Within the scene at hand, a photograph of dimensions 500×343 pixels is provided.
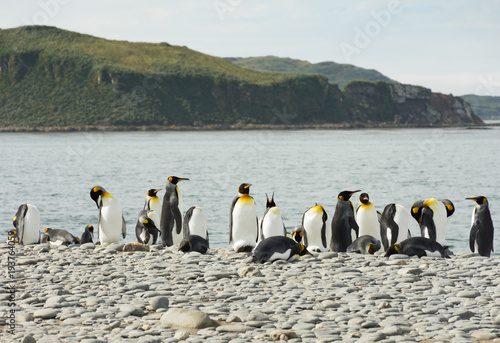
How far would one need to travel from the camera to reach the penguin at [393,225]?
402 inches

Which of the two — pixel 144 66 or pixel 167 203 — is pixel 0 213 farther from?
pixel 144 66

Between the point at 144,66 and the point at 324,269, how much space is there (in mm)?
140991

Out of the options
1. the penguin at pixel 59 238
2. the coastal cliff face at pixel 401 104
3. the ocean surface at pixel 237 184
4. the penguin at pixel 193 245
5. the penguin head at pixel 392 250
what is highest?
the coastal cliff face at pixel 401 104

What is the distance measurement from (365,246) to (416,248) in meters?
0.78

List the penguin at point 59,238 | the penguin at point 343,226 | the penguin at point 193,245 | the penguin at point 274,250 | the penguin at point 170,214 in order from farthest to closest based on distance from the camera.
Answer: the penguin at point 59,238, the penguin at point 170,214, the penguin at point 343,226, the penguin at point 193,245, the penguin at point 274,250

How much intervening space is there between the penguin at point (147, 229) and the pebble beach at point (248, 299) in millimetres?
1769

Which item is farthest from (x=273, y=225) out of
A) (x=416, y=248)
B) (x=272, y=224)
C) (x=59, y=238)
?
(x=59, y=238)

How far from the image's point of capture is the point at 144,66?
14438 cm

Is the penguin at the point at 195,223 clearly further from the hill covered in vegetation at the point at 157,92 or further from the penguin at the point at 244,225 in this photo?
the hill covered in vegetation at the point at 157,92

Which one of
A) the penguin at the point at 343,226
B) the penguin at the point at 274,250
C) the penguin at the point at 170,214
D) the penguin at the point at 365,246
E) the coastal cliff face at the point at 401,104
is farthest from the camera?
the coastal cliff face at the point at 401,104

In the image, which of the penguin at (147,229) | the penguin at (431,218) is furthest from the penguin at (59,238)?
the penguin at (431,218)

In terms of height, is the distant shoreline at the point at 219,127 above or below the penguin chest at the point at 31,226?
above

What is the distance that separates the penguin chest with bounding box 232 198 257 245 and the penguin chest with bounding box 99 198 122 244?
2350 millimetres

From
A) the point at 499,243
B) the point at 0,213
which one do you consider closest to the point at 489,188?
the point at 499,243
